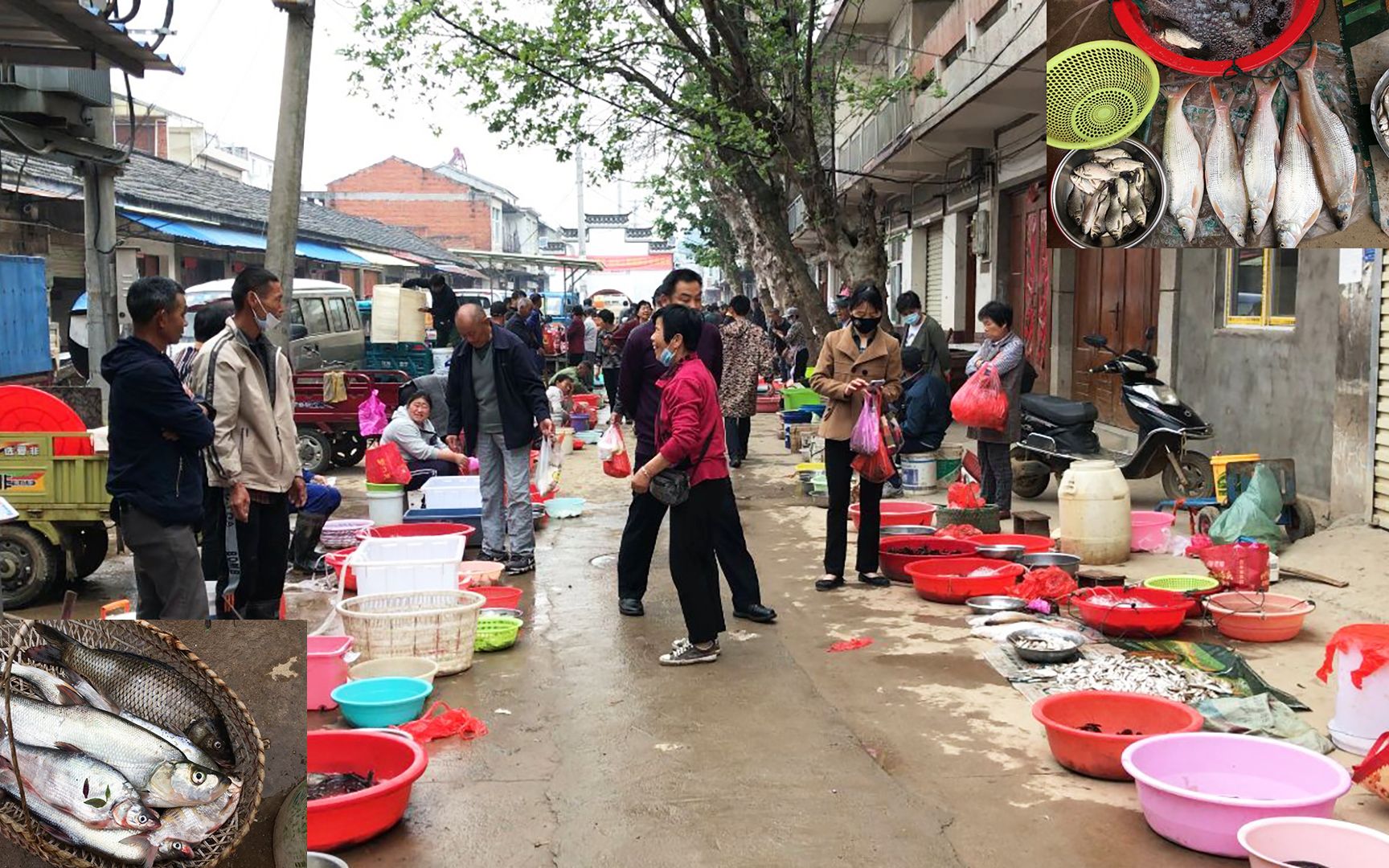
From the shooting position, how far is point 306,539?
895cm

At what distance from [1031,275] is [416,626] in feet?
41.8

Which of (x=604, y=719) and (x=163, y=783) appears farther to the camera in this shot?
(x=604, y=719)

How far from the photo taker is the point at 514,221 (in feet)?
237

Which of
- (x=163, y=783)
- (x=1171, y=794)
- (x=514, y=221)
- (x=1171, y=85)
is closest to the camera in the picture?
(x=163, y=783)

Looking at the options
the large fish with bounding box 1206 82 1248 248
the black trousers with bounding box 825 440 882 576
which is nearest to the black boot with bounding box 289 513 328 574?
the black trousers with bounding box 825 440 882 576

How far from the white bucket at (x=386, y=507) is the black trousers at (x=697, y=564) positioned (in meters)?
4.09

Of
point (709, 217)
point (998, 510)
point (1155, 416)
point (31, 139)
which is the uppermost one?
point (709, 217)

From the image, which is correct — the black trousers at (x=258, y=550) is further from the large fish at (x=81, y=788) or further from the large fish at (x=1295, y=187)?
the large fish at (x=1295, y=187)

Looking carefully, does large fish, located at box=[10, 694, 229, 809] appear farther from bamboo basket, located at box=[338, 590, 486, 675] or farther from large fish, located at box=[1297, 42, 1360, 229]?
large fish, located at box=[1297, 42, 1360, 229]

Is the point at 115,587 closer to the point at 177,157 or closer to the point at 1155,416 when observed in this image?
the point at 1155,416

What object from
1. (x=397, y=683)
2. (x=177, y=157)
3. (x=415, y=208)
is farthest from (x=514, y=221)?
(x=397, y=683)

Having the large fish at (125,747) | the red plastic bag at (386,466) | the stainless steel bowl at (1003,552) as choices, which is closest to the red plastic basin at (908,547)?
the stainless steel bowl at (1003,552)

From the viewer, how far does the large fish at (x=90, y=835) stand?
2.63 m

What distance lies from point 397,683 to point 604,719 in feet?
3.09
